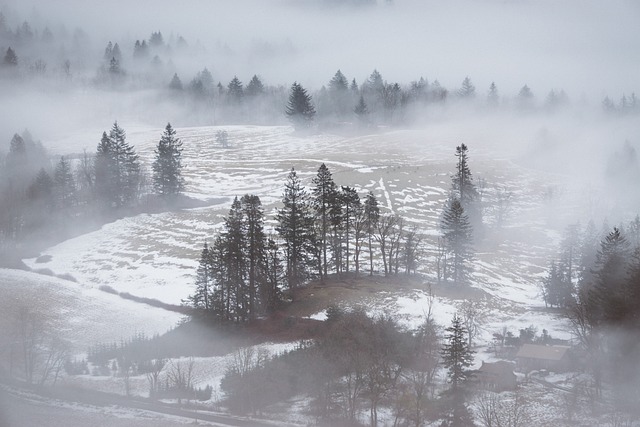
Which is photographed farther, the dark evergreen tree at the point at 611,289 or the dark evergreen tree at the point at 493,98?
the dark evergreen tree at the point at 493,98

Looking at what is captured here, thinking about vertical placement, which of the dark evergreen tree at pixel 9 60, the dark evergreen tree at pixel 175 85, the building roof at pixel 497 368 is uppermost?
the dark evergreen tree at pixel 9 60

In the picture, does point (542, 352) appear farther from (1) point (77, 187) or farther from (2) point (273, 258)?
(1) point (77, 187)

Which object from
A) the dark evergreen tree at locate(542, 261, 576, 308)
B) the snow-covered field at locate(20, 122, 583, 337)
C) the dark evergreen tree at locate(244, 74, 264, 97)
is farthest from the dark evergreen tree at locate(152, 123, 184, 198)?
the dark evergreen tree at locate(244, 74, 264, 97)

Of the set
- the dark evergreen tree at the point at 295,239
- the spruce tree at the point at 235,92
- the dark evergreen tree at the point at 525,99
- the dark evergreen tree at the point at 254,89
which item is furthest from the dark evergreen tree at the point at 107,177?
the dark evergreen tree at the point at 525,99

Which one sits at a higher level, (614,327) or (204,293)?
(204,293)

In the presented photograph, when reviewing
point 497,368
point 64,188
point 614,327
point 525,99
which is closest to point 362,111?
point 525,99

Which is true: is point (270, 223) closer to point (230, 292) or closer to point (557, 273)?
point (230, 292)

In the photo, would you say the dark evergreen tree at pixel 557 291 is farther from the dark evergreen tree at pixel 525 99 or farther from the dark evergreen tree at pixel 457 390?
the dark evergreen tree at pixel 525 99
